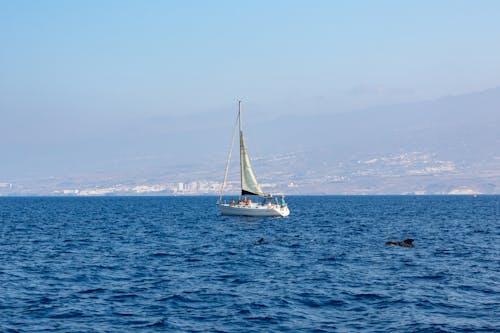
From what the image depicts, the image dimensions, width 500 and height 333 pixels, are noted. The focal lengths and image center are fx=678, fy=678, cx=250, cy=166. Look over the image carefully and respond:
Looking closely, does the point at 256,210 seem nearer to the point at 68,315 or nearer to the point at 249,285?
the point at 249,285

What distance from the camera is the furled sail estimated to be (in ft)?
391

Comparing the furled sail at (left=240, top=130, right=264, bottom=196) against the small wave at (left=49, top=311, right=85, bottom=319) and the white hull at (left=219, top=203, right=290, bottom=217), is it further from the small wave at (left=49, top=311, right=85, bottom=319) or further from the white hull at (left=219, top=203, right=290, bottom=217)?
the small wave at (left=49, top=311, right=85, bottom=319)

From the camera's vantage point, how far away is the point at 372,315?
119ft

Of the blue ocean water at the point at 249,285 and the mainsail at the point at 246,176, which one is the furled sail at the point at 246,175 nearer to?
the mainsail at the point at 246,176

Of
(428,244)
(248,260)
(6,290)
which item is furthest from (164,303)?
(428,244)

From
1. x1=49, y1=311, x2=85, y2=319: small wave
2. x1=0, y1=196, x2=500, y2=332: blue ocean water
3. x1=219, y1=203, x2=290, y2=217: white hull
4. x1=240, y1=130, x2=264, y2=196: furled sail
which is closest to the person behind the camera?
x1=0, y1=196, x2=500, y2=332: blue ocean water

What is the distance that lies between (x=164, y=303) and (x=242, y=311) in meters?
4.95

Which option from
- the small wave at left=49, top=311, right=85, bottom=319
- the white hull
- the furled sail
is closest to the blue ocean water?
the small wave at left=49, top=311, right=85, bottom=319

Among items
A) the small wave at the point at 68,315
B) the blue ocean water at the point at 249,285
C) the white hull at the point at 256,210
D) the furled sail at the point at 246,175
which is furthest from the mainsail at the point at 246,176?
the small wave at the point at 68,315

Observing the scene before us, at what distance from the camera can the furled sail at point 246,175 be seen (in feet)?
391

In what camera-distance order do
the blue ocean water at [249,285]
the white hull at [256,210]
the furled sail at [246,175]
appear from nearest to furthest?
the blue ocean water at [249,285], the white hull at [256,210], the furled sail at [246,175]

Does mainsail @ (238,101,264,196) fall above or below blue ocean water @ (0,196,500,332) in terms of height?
above

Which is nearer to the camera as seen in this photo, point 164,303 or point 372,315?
point 372,315

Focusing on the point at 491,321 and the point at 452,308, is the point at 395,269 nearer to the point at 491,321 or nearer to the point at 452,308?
the point at 452,308
